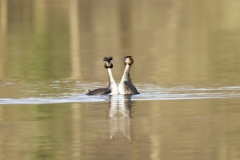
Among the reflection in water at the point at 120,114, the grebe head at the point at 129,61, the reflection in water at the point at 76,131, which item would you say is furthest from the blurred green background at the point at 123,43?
the reflection in water at the point at 76,131

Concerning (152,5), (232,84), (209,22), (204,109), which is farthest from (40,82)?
(152,5)

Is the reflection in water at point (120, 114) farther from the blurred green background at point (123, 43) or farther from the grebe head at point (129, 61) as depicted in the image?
the blurred green background at point (123, 43)

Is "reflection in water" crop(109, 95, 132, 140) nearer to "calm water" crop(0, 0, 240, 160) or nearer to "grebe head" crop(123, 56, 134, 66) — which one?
"calm water" crop(0, 0, 240, 160)

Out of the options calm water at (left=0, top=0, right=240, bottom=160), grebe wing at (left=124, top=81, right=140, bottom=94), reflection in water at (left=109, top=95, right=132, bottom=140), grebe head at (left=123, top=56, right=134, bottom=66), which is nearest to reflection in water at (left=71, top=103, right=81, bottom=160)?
calm water at (left=0, top=0, right=240, bottom=160)

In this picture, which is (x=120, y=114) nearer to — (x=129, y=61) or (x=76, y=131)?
(x=76, y=131)

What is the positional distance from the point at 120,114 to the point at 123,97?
2.90 meters

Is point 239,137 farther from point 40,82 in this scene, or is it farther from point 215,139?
point 40,82

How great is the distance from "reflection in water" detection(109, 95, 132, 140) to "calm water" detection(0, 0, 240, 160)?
0.05ft

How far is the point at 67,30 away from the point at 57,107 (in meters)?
29.7

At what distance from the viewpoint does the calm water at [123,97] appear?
13602mm

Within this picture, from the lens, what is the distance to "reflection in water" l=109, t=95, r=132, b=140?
1503cm

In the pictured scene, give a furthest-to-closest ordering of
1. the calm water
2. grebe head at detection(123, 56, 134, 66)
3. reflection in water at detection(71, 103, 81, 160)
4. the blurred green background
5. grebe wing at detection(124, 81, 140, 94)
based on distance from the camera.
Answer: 1. the blurred green background
2. grebe head at detection(123, 56, 134, 66)
3. grebe wing at detection(124, 81, 140, 94)
4. the calm water
5. reflection in water at detection(71, 103, 81, 160)

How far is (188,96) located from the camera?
19.3 metres

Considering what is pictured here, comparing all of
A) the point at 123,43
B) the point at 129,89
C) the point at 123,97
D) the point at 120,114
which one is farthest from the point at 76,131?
the point at 123,43
